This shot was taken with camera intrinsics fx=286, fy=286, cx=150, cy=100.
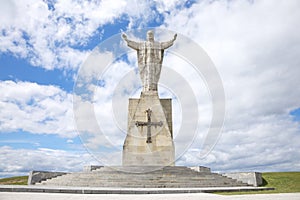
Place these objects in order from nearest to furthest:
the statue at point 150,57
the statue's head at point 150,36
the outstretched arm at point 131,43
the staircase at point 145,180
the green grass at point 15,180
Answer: the staircase at point 145,180, the green grass at point 15,180, the statue at point 150,57, the outstretched arm at point 131,43, the statue's head at point 150,36

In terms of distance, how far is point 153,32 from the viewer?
2408 centimetres

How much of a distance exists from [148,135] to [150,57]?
21.4ft

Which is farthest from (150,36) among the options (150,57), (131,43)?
(150,57)

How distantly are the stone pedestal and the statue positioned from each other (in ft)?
4.13

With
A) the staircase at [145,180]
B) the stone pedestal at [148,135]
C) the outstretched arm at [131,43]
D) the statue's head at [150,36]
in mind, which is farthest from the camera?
the statue's head at [150,36]

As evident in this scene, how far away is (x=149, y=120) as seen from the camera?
21438 mm

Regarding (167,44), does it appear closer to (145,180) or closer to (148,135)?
(148,135)

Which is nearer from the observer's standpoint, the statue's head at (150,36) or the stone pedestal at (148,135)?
the stone pedestal at (148,135)

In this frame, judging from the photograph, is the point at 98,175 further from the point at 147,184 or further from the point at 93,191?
the point at 93,191

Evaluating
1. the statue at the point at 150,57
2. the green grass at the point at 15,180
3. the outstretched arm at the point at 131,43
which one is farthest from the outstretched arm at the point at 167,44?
the green grass at the point at 15,180

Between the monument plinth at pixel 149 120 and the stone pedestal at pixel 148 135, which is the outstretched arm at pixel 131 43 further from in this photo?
the stone pedestal at pixel 148 135

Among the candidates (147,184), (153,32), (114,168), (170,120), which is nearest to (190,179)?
(147,184)

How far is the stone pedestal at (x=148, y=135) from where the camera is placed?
68.0ft

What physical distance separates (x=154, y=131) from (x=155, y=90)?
346 centimetres
